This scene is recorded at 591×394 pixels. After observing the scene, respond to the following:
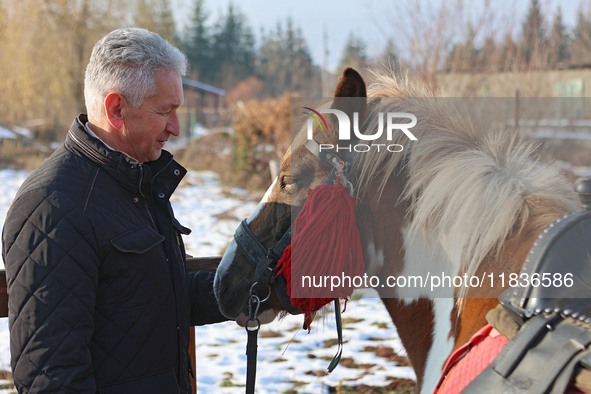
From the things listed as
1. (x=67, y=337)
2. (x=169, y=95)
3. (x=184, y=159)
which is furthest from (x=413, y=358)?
(x=184, y=159)

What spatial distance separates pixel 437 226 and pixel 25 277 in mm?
1266

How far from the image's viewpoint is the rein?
1.64 m

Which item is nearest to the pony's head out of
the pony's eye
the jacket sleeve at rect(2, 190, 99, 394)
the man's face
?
the pony's eye

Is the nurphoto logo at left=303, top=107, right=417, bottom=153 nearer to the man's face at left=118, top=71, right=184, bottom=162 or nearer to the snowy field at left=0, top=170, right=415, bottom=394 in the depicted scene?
the man's face at left=118, top=71, right=184, bottom=162

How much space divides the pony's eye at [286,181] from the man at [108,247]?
1.39 ft

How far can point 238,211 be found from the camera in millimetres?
9281

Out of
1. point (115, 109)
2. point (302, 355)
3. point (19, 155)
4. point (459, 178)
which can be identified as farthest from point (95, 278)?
point (19, 155)

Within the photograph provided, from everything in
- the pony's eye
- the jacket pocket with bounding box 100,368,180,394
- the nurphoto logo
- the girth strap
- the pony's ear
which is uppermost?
the pony's ear

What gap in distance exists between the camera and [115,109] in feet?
4.87

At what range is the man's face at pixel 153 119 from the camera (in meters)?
1.51

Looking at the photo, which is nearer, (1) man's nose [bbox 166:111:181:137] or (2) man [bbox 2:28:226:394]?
(2) man [bbox 2:28:226:394]

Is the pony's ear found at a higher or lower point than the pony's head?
higher

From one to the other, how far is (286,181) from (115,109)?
2.20ft

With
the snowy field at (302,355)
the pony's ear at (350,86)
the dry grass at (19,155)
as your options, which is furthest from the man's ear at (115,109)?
the dry grass at (19,155)
